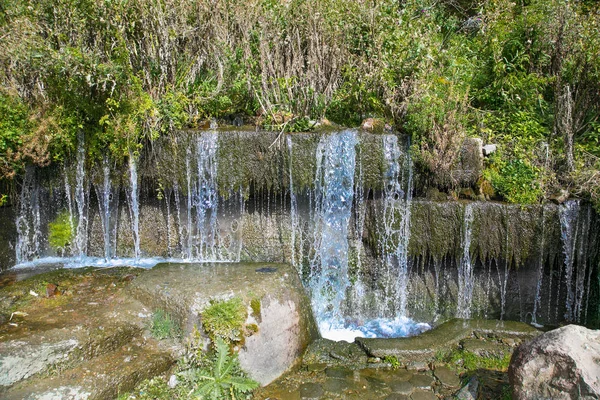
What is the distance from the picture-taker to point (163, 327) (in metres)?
4.38

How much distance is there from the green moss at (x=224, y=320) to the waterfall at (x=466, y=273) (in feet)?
9.70

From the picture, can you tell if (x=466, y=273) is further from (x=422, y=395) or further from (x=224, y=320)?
(x=224, y=320)

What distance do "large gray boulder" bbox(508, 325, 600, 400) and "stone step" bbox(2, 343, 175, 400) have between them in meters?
2.92

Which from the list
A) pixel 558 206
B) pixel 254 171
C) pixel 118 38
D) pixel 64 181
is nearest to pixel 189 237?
pixel 254 171

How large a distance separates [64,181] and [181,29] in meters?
2.79

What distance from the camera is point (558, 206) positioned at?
554 centimetres

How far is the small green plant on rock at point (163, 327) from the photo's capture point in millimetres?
4355

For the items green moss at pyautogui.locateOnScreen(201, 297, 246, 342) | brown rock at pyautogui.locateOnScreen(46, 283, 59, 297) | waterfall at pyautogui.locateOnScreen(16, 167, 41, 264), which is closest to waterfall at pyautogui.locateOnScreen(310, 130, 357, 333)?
green moss at pyautogui.locateOnScreen(201, 297, 246, 342)

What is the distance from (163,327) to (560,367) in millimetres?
3323

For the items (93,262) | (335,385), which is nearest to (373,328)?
(335,385)

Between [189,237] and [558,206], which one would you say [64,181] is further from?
[558,206]

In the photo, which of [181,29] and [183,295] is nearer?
[183,295]

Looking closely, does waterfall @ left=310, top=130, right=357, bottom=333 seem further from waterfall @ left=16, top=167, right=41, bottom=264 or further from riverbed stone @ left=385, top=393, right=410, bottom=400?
waterfall @ left=16, top=167, right=41, bottom=264

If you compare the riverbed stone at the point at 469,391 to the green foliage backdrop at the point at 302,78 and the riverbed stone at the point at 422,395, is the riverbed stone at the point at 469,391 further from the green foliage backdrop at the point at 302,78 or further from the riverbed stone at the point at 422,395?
the green foliage backdrop at the point at 302,78
